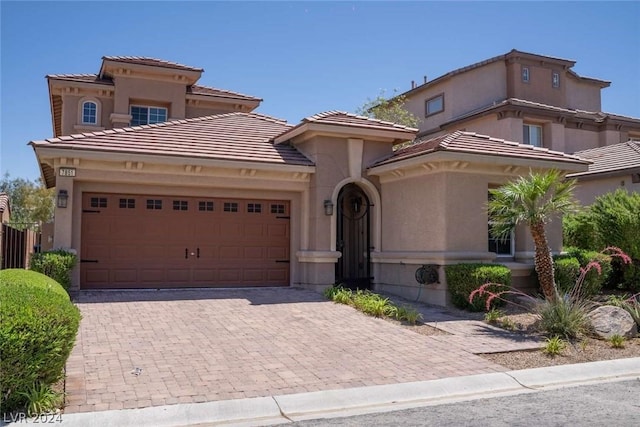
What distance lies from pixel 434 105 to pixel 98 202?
66.5 ft

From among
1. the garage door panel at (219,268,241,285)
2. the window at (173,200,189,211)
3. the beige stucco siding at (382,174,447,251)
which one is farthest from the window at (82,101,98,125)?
the beige stucco siding at (382,174,447,251)

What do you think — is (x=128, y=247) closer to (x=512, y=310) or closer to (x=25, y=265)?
(x=25, y=265)

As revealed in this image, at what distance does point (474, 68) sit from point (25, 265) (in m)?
21.2

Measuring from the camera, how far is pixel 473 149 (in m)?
13.4

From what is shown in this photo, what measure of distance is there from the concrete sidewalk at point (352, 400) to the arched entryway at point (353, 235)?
8.29 meters

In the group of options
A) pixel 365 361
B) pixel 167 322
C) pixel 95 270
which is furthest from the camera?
pixel 95 270

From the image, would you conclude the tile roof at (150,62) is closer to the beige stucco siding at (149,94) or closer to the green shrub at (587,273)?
the beige stucco siding at (149,94)

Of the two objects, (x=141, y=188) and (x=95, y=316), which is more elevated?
(x=141, y=188)

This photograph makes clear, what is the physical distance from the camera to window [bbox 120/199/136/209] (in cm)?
1420

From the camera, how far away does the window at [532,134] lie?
2661 centimetres

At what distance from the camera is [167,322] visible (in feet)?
34.7

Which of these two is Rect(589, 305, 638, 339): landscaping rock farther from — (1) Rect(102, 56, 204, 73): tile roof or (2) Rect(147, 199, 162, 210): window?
(1) Rect(102, 56, 204, 73): tile roof

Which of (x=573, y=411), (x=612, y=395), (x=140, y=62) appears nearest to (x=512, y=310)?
(x=612, y=395)

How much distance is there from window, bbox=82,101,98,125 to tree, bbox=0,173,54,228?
14686mm
